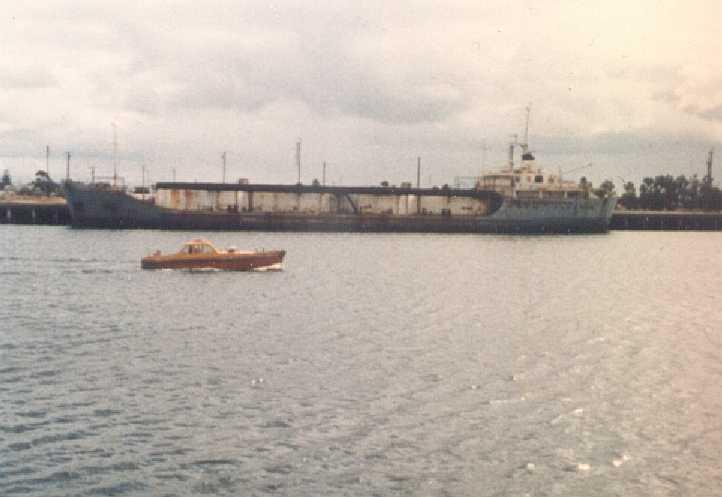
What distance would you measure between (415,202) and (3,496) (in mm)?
119906

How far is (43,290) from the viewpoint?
5347cm

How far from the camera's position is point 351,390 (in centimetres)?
2780

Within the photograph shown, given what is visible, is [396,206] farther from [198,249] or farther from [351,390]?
[351,390]

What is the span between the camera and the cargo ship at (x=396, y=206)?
126m

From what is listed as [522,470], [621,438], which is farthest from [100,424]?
[621,438]

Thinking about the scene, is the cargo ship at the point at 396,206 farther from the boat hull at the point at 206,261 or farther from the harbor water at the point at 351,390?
the harbor water at the point at 351,390

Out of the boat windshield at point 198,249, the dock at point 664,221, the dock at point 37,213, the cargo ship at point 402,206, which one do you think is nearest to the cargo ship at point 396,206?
the cargo ship at point 402,206

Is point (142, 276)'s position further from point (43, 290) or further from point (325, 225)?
point (325, 225)

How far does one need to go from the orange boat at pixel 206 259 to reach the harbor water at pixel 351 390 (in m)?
5.79

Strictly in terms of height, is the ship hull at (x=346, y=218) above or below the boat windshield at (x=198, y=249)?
above

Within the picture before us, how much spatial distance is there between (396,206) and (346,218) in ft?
32.8

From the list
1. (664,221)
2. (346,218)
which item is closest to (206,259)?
(346,218)

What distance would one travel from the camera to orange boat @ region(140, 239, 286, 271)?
65.3 meters

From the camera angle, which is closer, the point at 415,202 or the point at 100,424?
the point at 100,424
